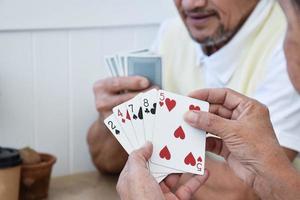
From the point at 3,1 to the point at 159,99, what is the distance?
73 centimetres

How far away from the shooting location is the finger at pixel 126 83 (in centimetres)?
156

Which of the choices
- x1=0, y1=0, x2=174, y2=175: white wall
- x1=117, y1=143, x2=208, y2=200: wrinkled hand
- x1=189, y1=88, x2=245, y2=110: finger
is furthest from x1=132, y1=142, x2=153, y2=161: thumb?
x1=0, y1=0, x2=174, y2=175: white wall

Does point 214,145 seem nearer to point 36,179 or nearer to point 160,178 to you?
point 160,178

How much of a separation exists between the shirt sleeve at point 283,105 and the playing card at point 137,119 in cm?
44

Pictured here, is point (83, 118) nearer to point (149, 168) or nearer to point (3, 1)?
point (3, 1)

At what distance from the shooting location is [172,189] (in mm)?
1185

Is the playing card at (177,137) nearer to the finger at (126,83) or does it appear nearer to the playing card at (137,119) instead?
the playing card at (137,119)

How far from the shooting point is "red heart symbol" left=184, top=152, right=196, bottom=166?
1.09 metres

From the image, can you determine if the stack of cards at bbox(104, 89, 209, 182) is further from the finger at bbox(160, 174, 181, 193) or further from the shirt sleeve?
the shirt sleeve

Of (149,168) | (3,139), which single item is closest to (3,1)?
(3,139)

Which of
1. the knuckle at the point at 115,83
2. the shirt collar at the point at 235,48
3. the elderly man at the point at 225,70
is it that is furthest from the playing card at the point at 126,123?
the shirt collar at the point at 235,48

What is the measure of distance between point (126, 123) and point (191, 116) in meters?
0.13

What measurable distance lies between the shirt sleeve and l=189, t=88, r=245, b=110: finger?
0.33 metres

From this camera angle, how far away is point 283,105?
4.68ft
